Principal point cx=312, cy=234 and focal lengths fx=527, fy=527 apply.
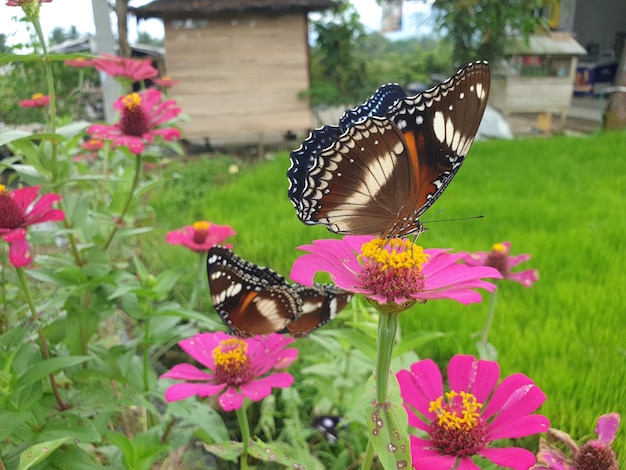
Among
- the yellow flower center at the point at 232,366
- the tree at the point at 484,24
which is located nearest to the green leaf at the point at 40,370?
the yellow flower center at the point at 232,366

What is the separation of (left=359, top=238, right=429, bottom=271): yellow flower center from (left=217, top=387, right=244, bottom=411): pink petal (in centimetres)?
26

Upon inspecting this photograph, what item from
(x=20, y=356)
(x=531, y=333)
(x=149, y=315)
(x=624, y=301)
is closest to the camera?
(x=20, y=356)

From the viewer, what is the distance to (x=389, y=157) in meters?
0.53

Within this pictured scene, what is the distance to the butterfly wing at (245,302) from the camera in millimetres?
701

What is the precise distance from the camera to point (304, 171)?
1.85 ft

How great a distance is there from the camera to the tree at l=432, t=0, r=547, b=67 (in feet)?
15.3

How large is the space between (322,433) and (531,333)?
55 centimetres

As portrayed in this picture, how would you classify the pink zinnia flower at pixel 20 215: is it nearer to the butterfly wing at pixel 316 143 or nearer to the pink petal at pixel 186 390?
the pink petal at pixel 186 390

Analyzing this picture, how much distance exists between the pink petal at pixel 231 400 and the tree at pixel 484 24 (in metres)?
4.73

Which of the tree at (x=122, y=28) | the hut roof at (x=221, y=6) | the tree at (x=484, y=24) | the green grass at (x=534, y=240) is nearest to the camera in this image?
the green grass at (x=534, y=240)

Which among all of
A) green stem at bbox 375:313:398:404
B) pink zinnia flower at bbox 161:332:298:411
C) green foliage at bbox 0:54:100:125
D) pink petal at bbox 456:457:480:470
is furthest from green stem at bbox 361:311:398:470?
green foliage at bbox 0:54:100:125

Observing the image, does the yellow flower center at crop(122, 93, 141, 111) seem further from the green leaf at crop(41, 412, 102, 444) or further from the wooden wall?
the wooden wall

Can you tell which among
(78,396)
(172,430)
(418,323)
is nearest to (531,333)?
(418,323)

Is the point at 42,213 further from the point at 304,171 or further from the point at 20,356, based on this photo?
the point at 304,171
